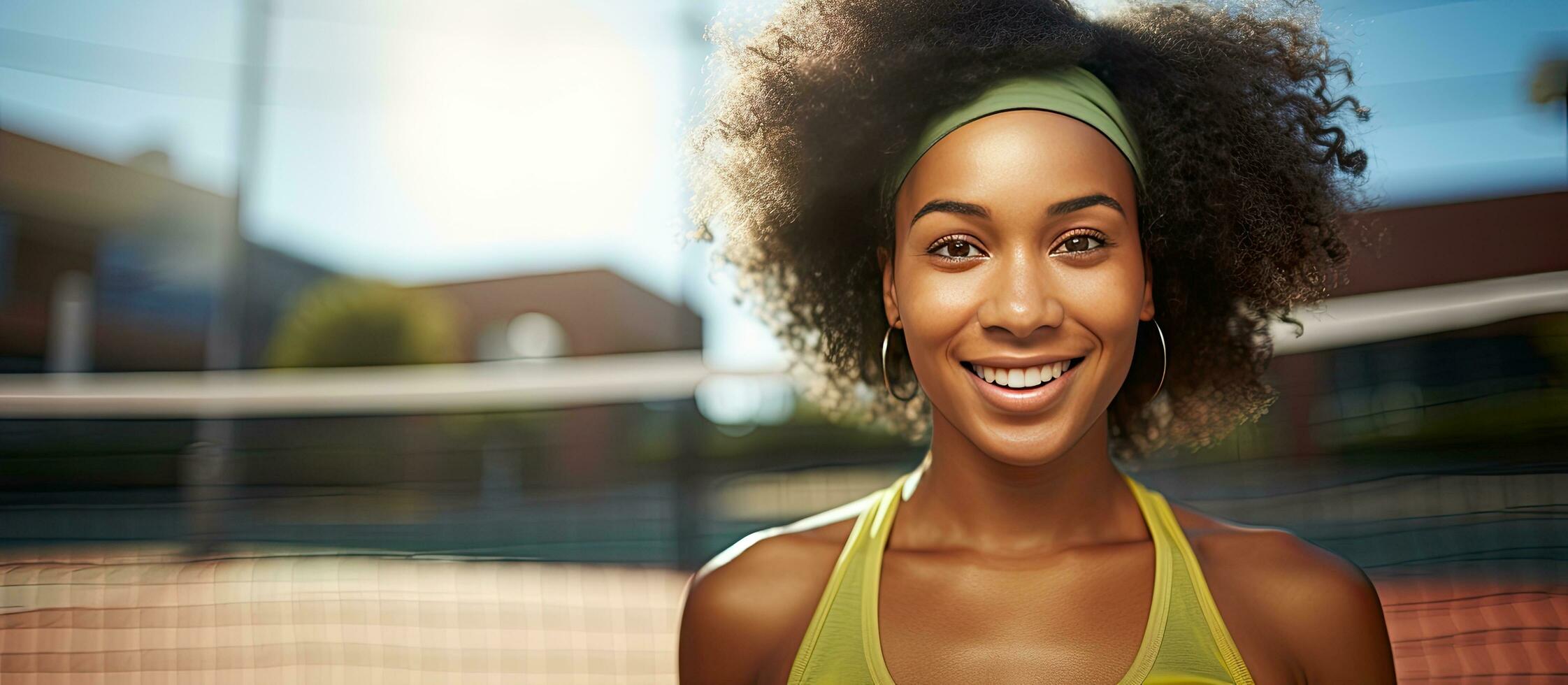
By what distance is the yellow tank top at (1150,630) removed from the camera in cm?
165

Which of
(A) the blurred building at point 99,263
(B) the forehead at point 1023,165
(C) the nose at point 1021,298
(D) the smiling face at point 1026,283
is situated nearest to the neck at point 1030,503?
(D) the smiling face at point 1026,283

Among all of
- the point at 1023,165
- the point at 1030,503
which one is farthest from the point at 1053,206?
the point at 1030,503

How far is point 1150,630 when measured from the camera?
169cm

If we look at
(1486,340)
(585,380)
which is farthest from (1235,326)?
(1486,340)

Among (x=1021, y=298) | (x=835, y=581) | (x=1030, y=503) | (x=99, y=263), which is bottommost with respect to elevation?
(x=835, y=581)

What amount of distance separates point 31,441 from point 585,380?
7867 millimetres

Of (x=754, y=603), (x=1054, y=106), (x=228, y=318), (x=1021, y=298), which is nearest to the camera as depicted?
(x=1021, y=298)

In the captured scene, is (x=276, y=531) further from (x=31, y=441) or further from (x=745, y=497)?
(x=745, y=497)

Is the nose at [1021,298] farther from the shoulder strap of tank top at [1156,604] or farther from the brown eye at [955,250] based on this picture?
the shoulder strap of tank top at [1156,604]

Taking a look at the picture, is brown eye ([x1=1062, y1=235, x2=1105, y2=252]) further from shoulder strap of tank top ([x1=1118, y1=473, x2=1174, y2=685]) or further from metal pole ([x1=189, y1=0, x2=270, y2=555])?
metal pole ([x1=189, y1=0, x2=270, y2=555])

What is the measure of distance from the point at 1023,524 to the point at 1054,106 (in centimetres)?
75

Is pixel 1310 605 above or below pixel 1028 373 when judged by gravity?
below

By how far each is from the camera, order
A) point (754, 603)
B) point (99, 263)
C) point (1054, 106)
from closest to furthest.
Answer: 1. point (1054, 106)
2. point (754, 603)
3. point (99, 263)

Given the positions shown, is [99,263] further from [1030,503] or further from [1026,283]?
[1026,283]
